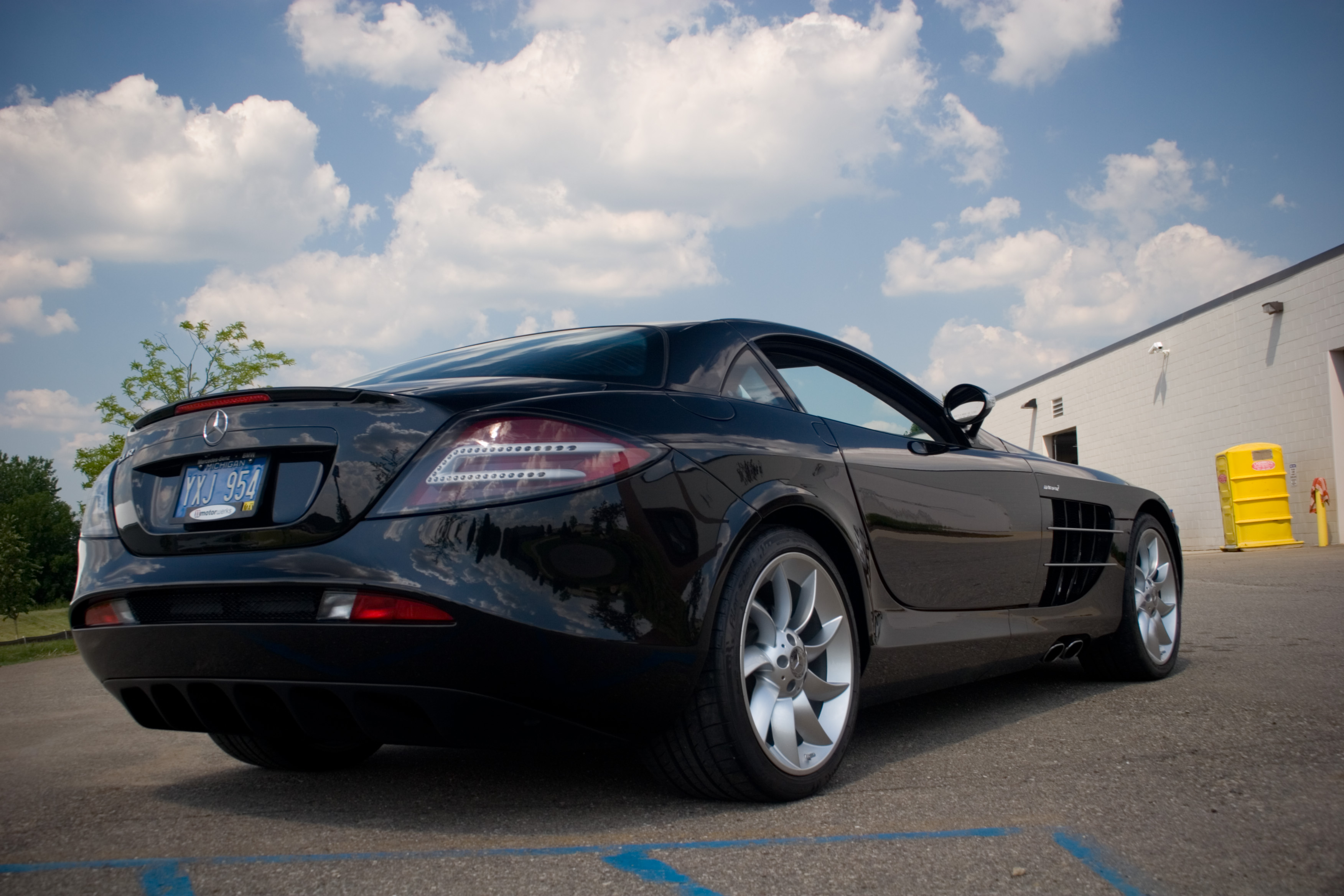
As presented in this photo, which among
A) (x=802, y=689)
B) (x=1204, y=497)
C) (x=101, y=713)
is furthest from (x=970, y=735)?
(x=1204, y=497)

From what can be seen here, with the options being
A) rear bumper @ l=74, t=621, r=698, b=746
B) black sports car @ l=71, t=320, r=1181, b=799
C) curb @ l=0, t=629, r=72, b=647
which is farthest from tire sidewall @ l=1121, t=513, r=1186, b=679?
curb @ l=0, t=629, r=72, b=647

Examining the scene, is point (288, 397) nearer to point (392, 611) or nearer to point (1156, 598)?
point (392, 611)

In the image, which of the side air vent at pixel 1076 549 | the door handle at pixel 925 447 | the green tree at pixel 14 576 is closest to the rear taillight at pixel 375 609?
the door handle at pixel 925 447

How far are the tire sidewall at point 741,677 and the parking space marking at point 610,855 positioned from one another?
235mm

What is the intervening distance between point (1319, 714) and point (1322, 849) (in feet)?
5.62

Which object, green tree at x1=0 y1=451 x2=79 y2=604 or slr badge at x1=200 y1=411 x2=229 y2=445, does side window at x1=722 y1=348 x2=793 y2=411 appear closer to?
slr badge at x1=200 y1=411 x2=229 y2=445

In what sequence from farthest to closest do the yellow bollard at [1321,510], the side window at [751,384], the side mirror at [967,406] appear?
the yellow bollard at [1321,510] < the side mirror at [967,406] < the side window at [751,384]

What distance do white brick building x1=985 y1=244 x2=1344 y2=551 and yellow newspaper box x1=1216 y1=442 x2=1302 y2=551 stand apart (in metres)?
0.36

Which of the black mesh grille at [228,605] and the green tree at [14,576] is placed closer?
the black mesh grille at [228,605]

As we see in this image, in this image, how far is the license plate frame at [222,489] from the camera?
8.14ft

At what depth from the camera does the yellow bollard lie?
17.9m

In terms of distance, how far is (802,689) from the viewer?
2.82 meters

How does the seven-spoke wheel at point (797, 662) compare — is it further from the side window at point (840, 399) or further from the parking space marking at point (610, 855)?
the side window at point (840, 399)

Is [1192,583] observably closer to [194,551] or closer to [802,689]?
[802,689]
